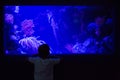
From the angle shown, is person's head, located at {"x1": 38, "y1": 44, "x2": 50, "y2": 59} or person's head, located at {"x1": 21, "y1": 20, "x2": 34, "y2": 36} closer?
person's head, located at {"x1": 38, "y1": 44, "x2": 50, "y2": 59}

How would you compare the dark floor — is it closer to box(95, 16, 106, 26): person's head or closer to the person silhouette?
box(95, 16, 106, 26): person's head

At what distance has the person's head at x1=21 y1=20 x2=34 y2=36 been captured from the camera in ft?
18.4

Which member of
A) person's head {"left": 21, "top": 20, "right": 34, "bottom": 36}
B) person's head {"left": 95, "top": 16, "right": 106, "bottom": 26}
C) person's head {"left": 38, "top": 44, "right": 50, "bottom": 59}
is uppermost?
person's head {"left": 95, "top": 16, "right": 106, "bottom": 26}

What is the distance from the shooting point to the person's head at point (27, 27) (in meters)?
5.60

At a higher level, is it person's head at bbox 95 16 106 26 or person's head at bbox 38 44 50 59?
person's head at bbox 95 16 106 26

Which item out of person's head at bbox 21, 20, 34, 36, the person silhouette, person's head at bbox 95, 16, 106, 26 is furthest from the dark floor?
the person silhouette

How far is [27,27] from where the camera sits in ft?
18.4

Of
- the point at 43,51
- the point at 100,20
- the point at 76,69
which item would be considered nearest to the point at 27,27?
the point at 76,69

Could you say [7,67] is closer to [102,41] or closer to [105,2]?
[102,41]

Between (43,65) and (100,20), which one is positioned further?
(100,20)

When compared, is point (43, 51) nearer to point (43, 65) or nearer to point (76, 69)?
point (43, 65)

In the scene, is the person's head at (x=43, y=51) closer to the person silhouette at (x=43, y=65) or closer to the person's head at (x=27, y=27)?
the person silhouette at (x=43, y=65)

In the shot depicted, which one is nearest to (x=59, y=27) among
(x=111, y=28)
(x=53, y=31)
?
(x=53, y=31)

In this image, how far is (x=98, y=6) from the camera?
18.4ft
